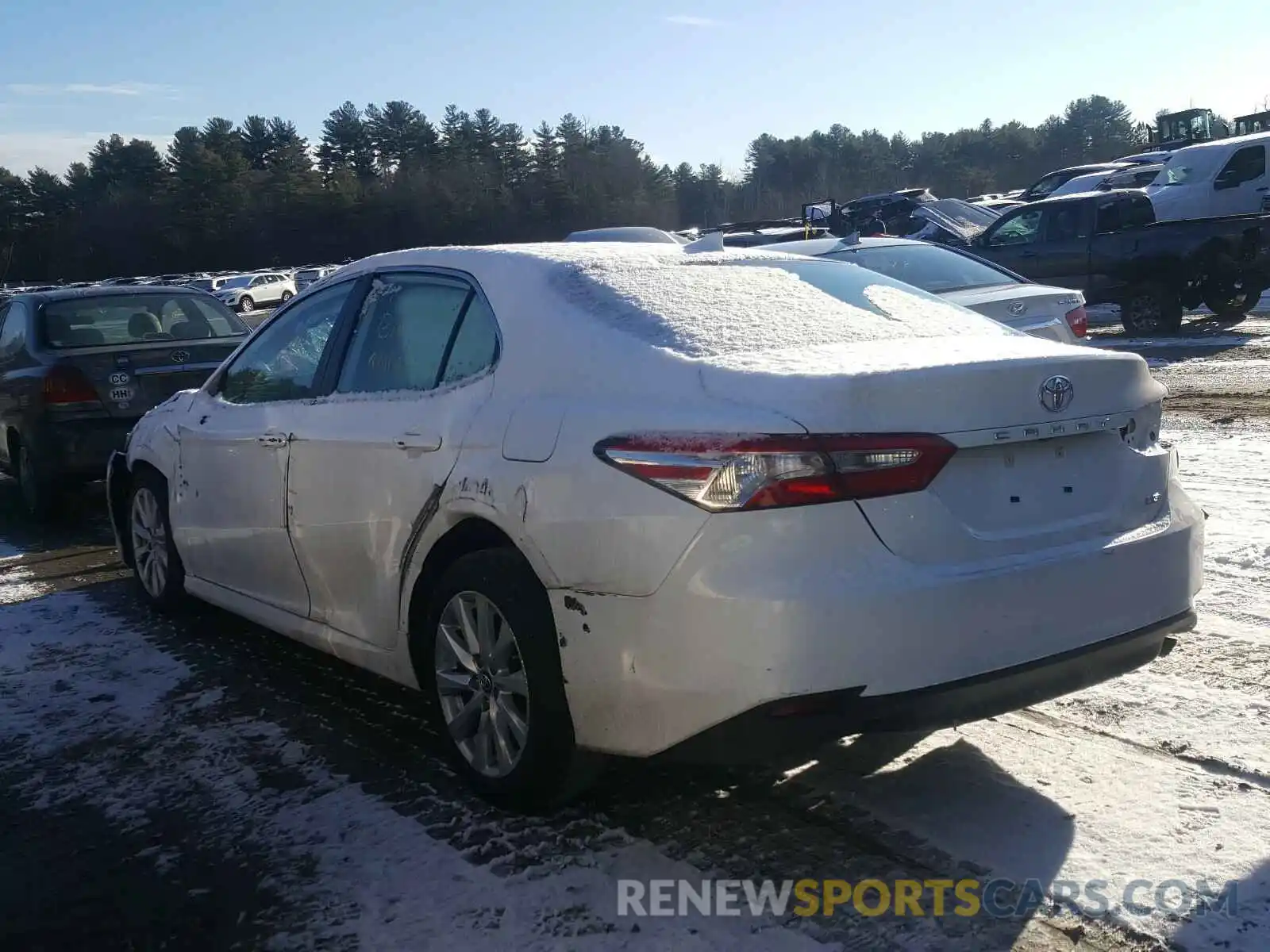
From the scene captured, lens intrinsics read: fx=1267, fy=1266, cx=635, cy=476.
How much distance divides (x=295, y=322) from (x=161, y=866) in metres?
2.34

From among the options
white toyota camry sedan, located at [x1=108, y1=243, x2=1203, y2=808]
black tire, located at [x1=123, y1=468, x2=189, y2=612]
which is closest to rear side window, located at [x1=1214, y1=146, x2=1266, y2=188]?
white toyota camry sedan, located at [x1=108, y1=243, x2=1203, y2=808]

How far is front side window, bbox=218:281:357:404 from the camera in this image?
188 inches

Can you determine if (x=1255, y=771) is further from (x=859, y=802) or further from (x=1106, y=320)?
(x=1106, y=320)

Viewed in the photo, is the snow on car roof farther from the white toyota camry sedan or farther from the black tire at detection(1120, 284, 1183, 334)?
the black tire at detection(1120, 284, 1183, 334)

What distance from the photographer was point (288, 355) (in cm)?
501

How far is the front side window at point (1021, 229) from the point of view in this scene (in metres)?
16.6

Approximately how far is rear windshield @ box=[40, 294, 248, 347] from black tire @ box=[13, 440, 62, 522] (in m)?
0.83

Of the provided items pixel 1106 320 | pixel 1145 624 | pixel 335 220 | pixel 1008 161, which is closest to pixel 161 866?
pixel 1145 624

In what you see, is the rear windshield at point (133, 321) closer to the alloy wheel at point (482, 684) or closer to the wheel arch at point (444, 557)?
the wheel arch at point (444, 557)

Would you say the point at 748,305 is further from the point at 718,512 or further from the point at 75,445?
the point at 75,445

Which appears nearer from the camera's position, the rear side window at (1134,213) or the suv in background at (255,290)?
the rear side window at (1134,213)

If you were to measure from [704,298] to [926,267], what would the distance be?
6439mm

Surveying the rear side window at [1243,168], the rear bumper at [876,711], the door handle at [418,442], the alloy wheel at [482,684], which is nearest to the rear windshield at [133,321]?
the door handle at [418,442]

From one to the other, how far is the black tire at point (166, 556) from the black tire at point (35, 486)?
8.09 ft
